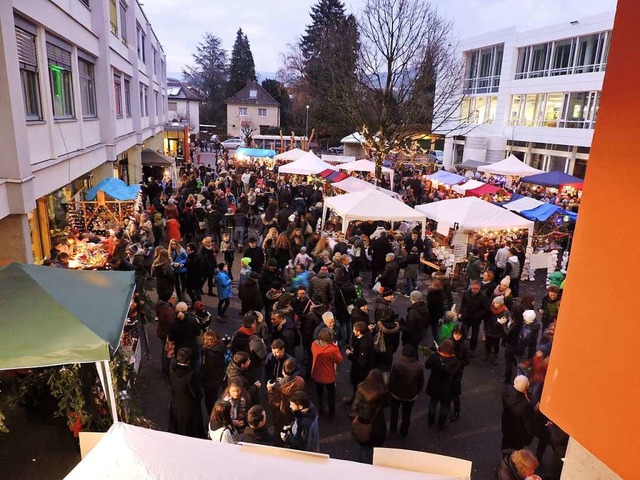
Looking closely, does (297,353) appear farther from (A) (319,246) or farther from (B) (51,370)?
(B) (51,370)

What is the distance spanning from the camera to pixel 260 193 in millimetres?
17422

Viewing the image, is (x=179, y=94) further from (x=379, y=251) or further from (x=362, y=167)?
(x=379, y=251)

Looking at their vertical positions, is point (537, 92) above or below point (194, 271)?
above

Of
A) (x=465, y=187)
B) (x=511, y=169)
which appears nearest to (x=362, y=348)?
(x=465, y=187)

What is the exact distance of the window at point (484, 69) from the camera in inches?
1411

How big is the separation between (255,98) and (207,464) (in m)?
57.3

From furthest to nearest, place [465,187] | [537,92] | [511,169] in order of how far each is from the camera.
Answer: [537,92], [511,169], [465,187]

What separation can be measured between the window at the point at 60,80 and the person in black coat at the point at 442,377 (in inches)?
352

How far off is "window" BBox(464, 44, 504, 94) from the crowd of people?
2920 centimetres

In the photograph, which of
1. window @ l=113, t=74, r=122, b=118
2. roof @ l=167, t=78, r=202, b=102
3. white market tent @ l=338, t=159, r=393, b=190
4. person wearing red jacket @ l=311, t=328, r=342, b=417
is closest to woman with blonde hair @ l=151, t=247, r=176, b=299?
person wearing red jacket @ l=311, t=328, r=342, b=417

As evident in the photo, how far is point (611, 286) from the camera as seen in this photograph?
91.8 inches

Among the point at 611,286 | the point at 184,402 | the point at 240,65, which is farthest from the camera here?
the point at 240,65

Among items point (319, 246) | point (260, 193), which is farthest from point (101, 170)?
point (319, 246)

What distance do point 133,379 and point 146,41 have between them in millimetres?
25815
